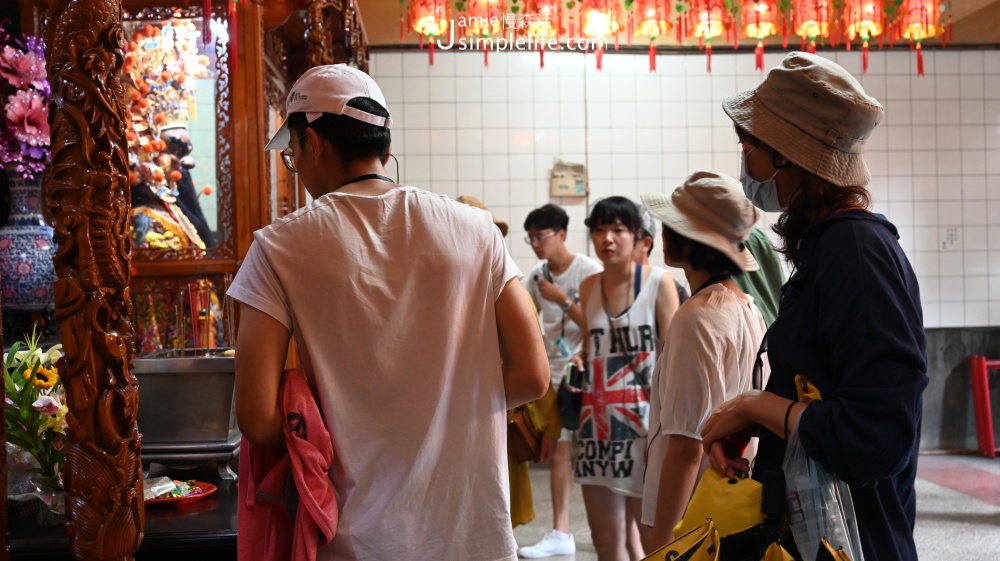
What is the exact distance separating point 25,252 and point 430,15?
3674mm

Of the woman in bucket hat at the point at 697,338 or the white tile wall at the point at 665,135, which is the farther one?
the white tile wall at the point at 665,135

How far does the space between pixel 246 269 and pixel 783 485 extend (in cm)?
93

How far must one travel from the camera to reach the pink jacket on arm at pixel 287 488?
4.77ft

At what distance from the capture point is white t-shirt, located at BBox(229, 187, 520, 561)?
4.88 ft

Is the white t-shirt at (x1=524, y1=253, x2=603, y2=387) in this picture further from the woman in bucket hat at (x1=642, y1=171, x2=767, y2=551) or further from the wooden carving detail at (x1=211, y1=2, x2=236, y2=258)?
the woman in bucket hat at (x1=642, y1=171, x2=767, y2=551)

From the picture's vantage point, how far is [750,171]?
155cm

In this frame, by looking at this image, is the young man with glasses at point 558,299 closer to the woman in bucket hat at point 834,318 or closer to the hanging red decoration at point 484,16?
the hanging red decoration at point 484,16

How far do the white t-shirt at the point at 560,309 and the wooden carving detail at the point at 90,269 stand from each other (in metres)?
3.50

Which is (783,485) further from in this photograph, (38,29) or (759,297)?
(38,29)

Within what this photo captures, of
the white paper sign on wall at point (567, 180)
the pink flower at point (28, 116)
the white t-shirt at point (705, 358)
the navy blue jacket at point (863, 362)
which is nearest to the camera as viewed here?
the navy blue jacket at point (863, 362)

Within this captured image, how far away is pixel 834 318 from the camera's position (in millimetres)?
1291

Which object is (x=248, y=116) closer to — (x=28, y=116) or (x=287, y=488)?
(x=28, y=116)

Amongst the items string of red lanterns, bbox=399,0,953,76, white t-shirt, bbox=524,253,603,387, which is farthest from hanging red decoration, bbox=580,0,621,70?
white t-shirt, bbox=524,253,603,387

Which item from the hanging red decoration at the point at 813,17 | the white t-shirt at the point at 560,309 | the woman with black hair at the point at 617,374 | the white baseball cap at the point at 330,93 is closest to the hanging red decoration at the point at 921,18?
the hanging red decoration at the point at 813,17
